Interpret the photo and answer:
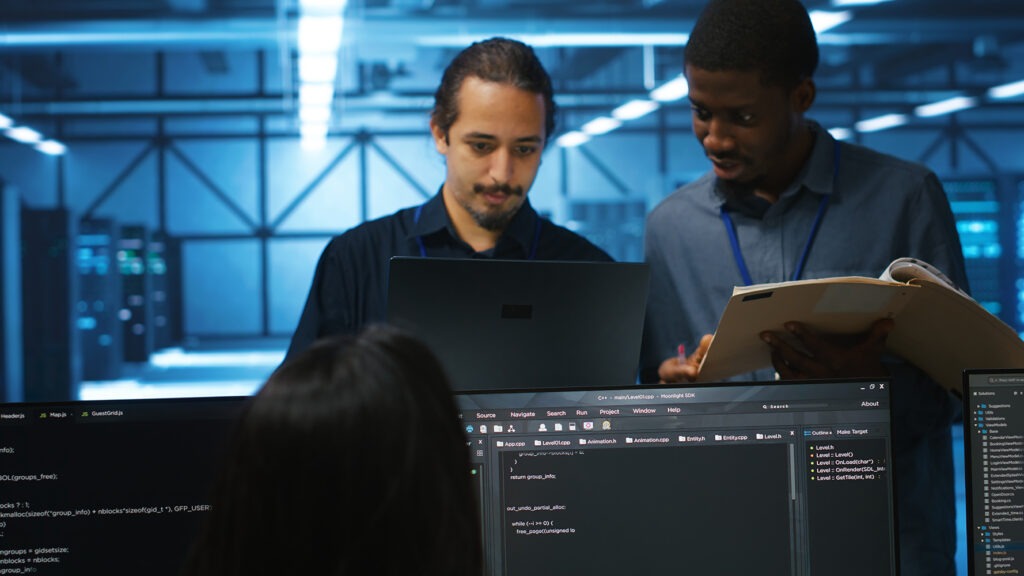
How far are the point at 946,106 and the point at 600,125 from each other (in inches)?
157

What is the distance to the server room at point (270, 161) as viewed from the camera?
8.16 meters

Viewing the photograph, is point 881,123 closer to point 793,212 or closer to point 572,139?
point 572,139

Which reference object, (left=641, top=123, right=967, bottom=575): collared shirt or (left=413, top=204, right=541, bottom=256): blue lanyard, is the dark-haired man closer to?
(left=641, top=123, right=967, bottom=575): collared shirt

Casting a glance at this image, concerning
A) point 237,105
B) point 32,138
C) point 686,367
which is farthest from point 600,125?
point 686,367

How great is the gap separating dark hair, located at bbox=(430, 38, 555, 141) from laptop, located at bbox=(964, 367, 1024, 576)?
0.99m

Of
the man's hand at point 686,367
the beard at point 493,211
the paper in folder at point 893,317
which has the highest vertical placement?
the beard at point 493,211

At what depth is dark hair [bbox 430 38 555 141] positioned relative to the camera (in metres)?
1.82

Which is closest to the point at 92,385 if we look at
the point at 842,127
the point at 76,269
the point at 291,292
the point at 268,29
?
the point at 76,269

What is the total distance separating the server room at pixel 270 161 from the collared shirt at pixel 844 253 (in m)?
6.13

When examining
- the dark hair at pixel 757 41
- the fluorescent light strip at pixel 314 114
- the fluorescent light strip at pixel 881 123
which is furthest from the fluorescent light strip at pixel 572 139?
the dark hair at pixel 757 41

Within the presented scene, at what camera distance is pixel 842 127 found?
10.2 m

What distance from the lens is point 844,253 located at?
1.79 m

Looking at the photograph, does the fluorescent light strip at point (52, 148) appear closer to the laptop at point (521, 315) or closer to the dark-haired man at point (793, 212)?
the dark-haired man at point (793, 212)

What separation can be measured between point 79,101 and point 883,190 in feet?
29.5
